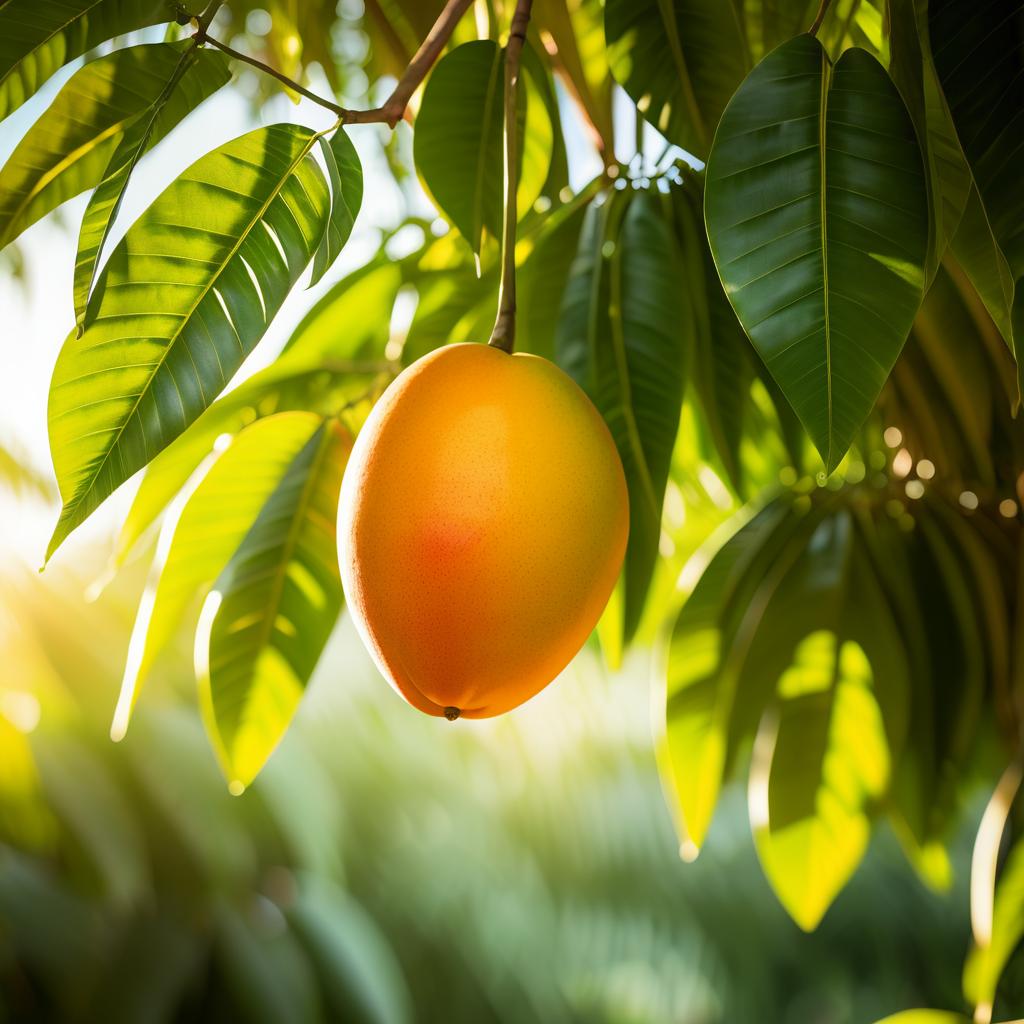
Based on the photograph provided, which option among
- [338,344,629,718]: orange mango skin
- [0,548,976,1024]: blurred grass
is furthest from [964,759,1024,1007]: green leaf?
[0,548,976,1024]: blurred grass

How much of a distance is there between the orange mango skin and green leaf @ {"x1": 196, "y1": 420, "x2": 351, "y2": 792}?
0.14 metres

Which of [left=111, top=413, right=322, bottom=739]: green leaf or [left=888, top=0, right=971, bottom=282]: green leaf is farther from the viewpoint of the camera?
[left=111, top=413, right=322, bottom=739]: green leaf

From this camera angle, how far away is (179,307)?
274 mm

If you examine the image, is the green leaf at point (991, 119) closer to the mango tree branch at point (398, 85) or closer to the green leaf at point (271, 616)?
the mango tree branch at point (398, 85)

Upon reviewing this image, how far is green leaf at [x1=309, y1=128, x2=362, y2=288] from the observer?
0.93 feet

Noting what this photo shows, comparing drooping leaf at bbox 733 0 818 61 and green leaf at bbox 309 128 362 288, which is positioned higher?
drooping leaf at bbox 733 0 818 61

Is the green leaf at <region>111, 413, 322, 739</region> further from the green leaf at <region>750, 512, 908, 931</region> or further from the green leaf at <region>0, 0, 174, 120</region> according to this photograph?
the green leaf at <region>750, 512, 908, 931</region>

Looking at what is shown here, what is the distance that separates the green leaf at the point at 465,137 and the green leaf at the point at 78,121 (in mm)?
99

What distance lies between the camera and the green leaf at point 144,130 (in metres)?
0.25

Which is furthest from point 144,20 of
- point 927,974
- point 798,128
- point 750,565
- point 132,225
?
point 927,974

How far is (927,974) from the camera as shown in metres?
5.32

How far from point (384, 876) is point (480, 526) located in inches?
207

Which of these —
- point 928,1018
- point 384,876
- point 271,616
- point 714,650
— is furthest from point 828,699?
point 384,876

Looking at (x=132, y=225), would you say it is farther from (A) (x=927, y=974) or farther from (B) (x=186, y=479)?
(A) (x=927, y=974)
